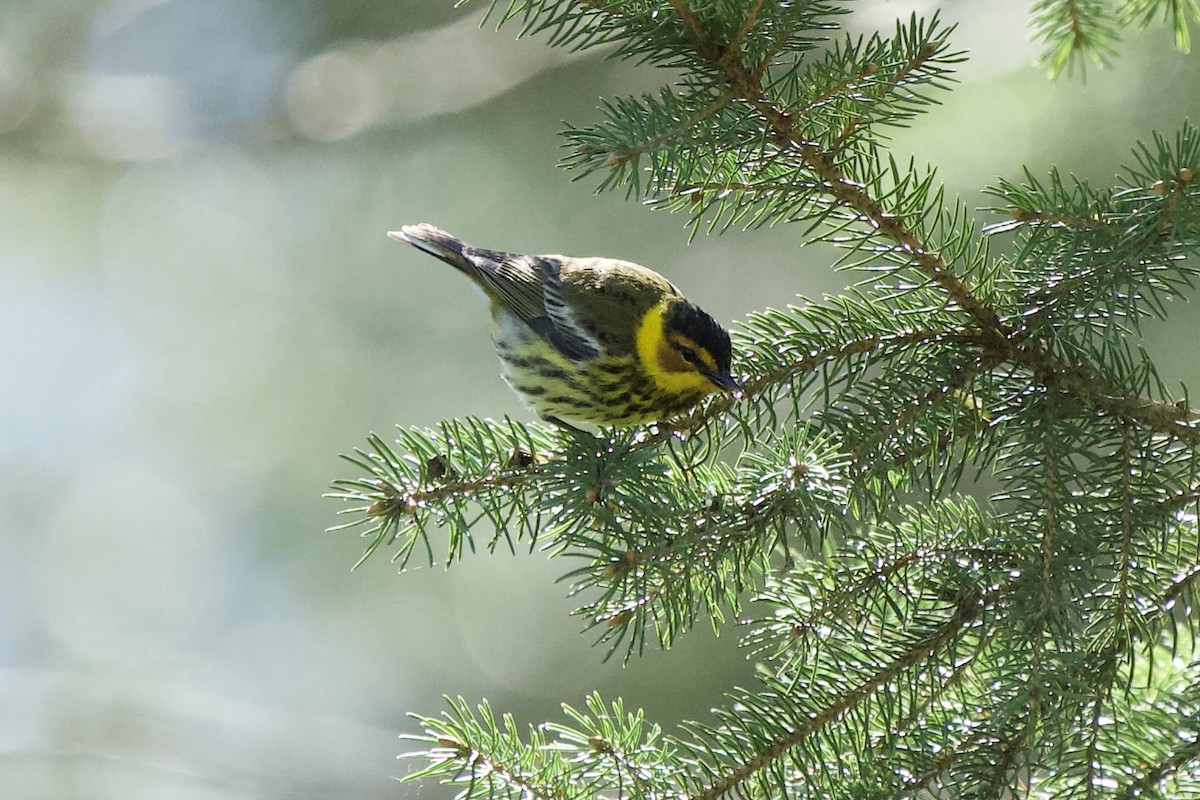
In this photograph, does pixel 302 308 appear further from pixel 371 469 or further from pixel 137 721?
pixel 371 469

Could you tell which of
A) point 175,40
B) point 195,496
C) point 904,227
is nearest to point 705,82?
point 904,227

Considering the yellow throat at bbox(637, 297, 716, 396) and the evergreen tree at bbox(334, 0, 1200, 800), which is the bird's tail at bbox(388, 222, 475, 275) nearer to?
the yellow throat at bbox(637, 297, 716, 396)

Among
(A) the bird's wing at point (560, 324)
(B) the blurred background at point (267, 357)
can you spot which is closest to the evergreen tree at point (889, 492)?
(A) the bird's wing at point (560, 324)

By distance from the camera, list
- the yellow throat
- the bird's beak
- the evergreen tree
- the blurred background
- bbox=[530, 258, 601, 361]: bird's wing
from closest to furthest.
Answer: the evergreen tree
the bird's beak
the yellow throat
bbox=[530, 258, 601, 361]: bird's wing
the blurred background

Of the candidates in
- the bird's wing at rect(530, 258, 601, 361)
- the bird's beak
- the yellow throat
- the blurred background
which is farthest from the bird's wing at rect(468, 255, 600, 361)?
the blurred background

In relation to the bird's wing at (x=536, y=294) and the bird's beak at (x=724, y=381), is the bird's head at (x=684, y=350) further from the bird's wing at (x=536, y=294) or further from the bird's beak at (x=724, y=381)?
the bird's wing at (x=536, y=294)

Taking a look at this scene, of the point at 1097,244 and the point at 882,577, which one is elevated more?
the point at 1097,244

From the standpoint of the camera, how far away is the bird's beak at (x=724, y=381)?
186 centimetres

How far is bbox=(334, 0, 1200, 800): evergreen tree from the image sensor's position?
1.36 metres

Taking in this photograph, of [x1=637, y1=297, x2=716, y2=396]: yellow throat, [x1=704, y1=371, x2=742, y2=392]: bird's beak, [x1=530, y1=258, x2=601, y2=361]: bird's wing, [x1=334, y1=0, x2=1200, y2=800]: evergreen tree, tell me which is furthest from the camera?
[x1=530, y1=258, x2=601, y2=361]: bird's wing

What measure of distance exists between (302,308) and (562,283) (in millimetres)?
1883

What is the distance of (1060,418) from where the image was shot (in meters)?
1.53

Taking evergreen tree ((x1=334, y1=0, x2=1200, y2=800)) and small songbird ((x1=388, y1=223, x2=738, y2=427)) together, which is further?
small songbird ((x1=388, y1=223, x2=738, y2=427))

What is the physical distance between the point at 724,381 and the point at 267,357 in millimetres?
2682
